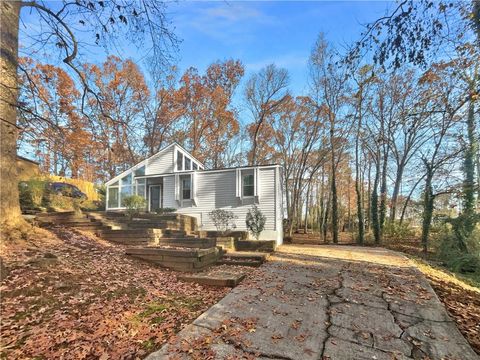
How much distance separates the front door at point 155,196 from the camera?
15.3 meters

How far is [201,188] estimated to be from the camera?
1362 centimetres

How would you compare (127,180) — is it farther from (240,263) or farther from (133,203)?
(240,263)

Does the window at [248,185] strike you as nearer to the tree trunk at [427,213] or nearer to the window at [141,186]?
the window at [141,186]

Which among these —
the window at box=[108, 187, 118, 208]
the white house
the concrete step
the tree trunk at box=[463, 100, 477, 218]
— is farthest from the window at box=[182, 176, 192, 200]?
the tree trunk at box=[463, 100, 477, 218]

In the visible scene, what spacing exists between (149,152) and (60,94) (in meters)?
19.4

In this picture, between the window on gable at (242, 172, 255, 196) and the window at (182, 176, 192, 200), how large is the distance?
308cm

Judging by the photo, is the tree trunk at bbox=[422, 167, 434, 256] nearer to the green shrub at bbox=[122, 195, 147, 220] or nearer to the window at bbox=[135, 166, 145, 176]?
the green shrub at bbox=[122, 195, 147, 220]

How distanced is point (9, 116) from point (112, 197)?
11.5m

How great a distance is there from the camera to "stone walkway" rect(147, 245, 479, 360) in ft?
8.36

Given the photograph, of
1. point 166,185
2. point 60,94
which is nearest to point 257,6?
point 60,94

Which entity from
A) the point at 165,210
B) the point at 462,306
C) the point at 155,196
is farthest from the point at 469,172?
the point at 155,196

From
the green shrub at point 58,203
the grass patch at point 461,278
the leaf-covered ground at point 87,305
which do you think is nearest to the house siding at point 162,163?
the green shrub at point 58,203

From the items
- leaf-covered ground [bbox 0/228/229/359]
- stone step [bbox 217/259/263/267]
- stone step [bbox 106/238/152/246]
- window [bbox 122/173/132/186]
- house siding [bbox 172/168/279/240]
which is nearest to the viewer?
leaf-covered ground [bbox 0/228/229/359]

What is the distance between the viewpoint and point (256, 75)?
71.3 ft
